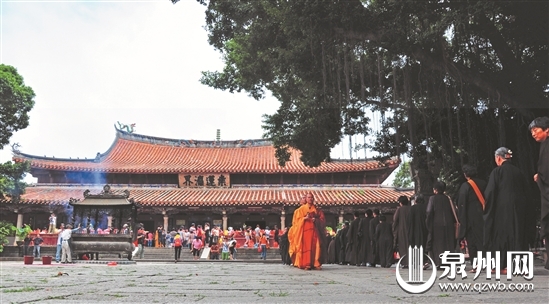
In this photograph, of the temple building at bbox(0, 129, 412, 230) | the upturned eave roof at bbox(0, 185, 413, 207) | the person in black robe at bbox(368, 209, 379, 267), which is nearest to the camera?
the person in black robe at bbox(368, 209, 379, 267)

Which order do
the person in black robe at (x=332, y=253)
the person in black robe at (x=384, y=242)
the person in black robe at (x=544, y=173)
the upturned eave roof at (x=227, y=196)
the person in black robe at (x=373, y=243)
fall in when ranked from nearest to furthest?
1. the person in black robe at (x=544, y=173)
2. the person in black robe at (x=384, y=242)
3. the person in black robe at (x=373, y=243)
4. the person in black robe at (x=332, y=253)
5. the upturned eave roof at (x=227, y=196)

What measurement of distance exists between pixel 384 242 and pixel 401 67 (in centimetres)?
384

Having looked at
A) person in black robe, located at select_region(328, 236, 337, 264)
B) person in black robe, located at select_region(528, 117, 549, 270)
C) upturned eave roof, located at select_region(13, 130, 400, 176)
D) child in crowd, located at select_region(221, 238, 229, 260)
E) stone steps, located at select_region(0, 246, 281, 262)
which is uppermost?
upturned eave roof, located at select_region(13, 130, 400, 176)

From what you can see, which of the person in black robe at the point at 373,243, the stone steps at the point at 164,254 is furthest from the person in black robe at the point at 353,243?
the stone steps at the point at 164,254

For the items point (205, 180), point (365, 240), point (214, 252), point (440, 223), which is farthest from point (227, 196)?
point (440, 223)

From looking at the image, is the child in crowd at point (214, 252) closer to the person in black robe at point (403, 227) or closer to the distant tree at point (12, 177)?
the distant tree at point (12, 177)

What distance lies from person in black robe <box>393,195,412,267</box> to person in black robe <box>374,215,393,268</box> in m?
A: 0.93

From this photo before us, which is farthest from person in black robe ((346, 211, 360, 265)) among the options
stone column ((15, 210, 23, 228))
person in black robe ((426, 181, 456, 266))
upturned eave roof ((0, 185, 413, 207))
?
stone column ((15, 210, 23, 228))

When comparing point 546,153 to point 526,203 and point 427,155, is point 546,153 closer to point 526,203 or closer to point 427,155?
point 526,203

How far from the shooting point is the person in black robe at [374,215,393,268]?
11.6m

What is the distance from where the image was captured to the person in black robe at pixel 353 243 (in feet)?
42.8

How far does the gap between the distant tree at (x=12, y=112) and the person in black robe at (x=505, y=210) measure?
18742 mm

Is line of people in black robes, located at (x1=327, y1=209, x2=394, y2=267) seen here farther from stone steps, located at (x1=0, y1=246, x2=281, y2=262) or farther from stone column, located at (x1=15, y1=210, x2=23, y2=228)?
stone column, located at (x1=15, y1=210, x2=23, y2=228)

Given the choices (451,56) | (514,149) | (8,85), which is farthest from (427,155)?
(8,85)
